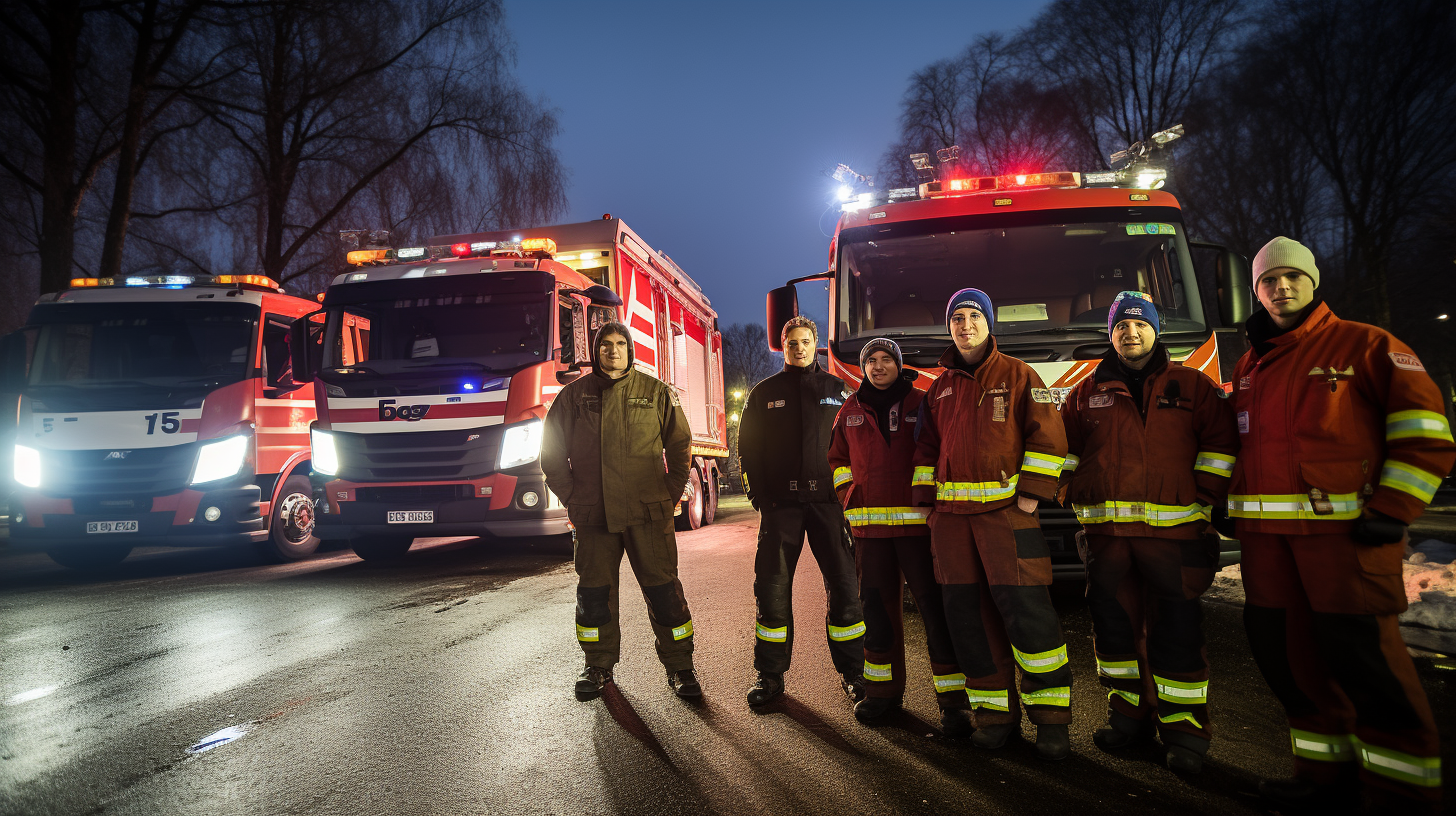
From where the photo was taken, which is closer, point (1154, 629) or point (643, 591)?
point (1154, 629)

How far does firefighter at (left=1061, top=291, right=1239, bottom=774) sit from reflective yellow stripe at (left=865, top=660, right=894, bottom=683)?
868 mm

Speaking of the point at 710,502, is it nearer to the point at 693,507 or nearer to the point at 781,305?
the point at 693,507

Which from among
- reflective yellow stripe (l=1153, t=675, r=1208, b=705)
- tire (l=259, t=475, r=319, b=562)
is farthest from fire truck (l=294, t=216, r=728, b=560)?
reflective yellow stripe (l=1153, t=675, r=1208, b=705)

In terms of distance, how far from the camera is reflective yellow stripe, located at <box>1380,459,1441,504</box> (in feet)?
8.39

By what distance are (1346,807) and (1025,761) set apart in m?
1.01

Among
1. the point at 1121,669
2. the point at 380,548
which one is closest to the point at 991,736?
the point at 1121,669

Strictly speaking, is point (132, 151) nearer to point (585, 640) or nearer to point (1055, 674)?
point (585, 640)

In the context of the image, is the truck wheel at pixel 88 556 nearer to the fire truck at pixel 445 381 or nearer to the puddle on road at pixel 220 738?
the fire truck at pixel 445 381

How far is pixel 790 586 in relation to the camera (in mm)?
4121

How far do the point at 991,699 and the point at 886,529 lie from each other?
0.83 metres

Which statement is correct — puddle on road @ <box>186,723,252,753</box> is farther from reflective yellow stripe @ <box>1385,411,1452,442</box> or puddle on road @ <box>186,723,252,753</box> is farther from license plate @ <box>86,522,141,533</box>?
license plate @ <box>86,522,141,533</box>

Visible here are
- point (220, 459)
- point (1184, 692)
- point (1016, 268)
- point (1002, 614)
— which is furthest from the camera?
point (220, 459)

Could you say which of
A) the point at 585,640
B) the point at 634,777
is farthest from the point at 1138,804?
the point at 585,640

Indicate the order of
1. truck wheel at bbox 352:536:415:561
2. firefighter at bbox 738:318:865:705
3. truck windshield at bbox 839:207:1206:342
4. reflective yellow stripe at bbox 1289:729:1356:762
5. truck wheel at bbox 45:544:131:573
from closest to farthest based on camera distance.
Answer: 1. reflective yellow stripe at bbox 1289:729:1356:762
2. firefighter at bbox 738:318:865:705
3. truck windshield at bbox 839:207:1206:342
4. truck wheel at bbox 352:536:415:561
5. truck wheel at bbox 45:544:131:573
